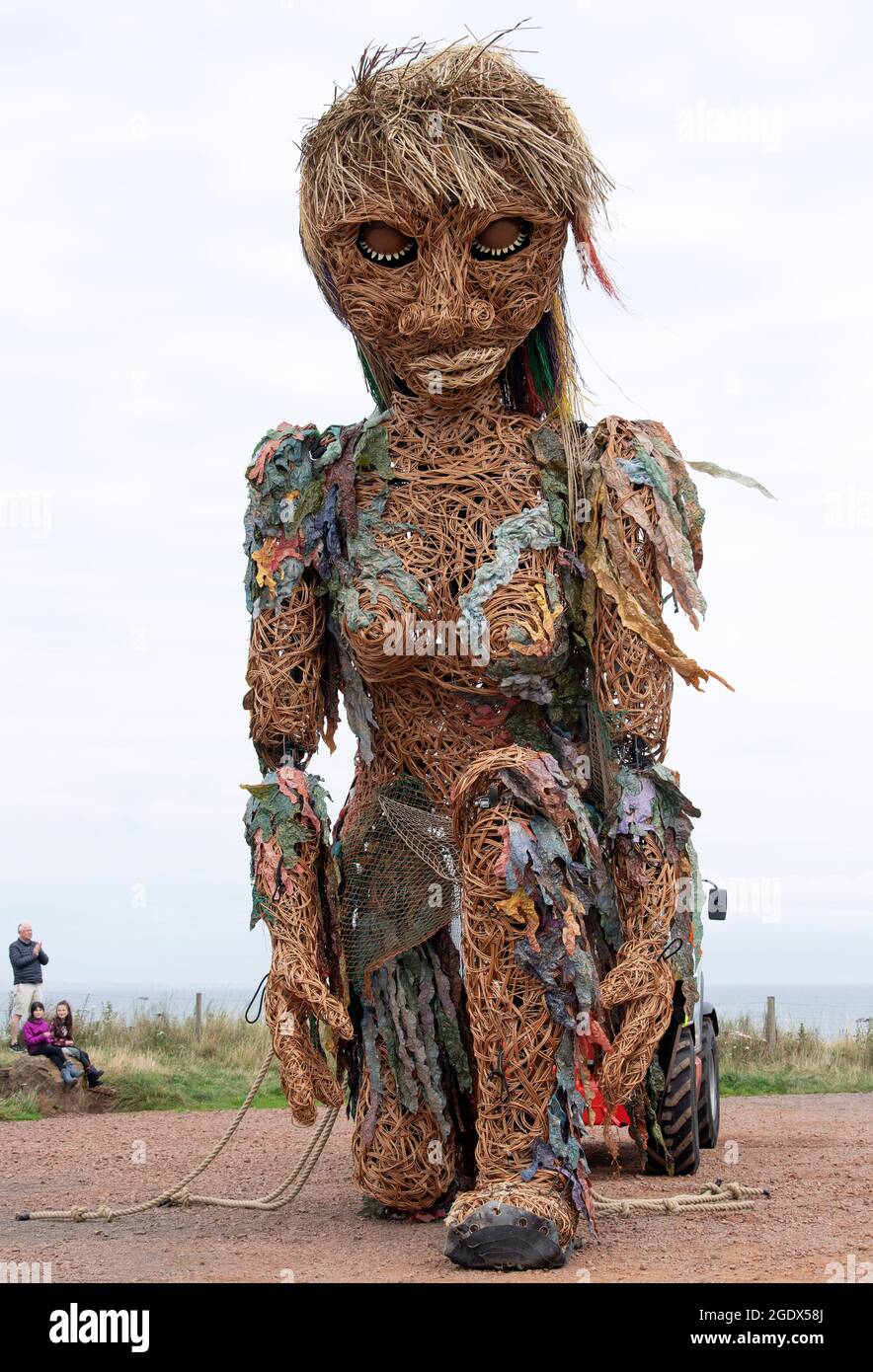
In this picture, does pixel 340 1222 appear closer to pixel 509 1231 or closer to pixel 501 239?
pixel 509 1231

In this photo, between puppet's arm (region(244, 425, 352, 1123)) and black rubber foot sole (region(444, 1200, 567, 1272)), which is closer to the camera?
black rubber foot sole (region(444, 1200, 567, 1272))

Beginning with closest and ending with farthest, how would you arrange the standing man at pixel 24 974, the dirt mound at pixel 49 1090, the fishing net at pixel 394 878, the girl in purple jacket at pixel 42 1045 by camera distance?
the fishing net at pixel 394 878
the dirt mound at pixel 49 1090
the girl in purple jacket at pixel 42 1045
the standing man at pixel 24 974

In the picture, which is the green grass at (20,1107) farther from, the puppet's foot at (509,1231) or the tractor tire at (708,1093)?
the puppet's foot at (509,1231)

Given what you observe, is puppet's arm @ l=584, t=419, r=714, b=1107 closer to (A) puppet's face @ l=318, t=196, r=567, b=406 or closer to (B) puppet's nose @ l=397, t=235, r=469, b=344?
(A) puppet's face @ l=318, t=196, r=567, b=406

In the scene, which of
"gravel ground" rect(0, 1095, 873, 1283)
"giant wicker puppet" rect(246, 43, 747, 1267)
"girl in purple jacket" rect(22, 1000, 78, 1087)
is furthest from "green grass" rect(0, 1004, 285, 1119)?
"giant wicker puppet" rect(246, 43, 747, 1267)

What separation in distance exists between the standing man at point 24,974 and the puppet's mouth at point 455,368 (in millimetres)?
7199

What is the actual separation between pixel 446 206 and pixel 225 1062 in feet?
26.3

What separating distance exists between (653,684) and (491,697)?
501 millimetres

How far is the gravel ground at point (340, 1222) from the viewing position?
4.70 m

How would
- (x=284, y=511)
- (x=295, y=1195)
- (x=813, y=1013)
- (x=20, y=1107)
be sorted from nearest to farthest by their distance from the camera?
1. (x=284, y=511)
2. (x=295, y=1195)
3. (x=20, y=1107)
4. (x=813, y=1013)

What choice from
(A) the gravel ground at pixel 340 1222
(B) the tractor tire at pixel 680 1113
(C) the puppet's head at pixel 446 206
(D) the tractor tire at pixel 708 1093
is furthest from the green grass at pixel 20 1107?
(C) the puppet's head at pixel 446 206

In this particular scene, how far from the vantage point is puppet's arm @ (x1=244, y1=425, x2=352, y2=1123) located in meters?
5.20

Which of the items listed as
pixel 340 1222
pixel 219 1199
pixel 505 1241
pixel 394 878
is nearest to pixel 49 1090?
pixel 219 1199

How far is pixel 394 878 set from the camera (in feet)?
18.2
